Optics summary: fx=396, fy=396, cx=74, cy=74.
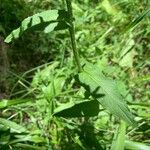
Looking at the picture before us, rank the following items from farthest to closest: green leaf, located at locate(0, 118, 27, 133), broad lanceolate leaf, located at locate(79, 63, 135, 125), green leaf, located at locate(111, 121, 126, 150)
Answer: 1. green leaf, located at locate(0, 118, 27, 133)
2. green leaf, located at locate(111, 121, 126, 150)
3. broad lanceolate leaf, located at locate(79, 63, 135, 125)

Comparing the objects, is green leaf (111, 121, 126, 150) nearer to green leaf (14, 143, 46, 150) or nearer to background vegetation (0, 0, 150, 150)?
background vegetation (0, 0, 150, 150)

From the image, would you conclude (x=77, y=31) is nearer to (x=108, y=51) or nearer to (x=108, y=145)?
(x=108, y=51)

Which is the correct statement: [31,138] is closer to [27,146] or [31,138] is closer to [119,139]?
[27,146]

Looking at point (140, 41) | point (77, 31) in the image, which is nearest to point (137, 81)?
point (140, 41)

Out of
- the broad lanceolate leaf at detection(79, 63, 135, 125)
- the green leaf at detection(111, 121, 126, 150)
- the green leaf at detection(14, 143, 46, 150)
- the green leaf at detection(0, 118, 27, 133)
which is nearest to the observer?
the broad lanceolate leaf at detection(79, 63, 135, 125)

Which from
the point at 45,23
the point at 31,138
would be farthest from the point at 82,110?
the point at 45,23

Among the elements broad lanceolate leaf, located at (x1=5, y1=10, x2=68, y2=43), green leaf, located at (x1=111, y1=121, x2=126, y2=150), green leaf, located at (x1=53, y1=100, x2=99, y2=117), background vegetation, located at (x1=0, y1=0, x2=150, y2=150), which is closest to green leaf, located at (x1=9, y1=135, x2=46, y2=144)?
background vegetation, located at (x1=0, y1=0, x2=150, y2=150)

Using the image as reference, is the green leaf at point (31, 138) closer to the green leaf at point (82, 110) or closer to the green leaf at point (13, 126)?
the green leaf at point (13, 126)
